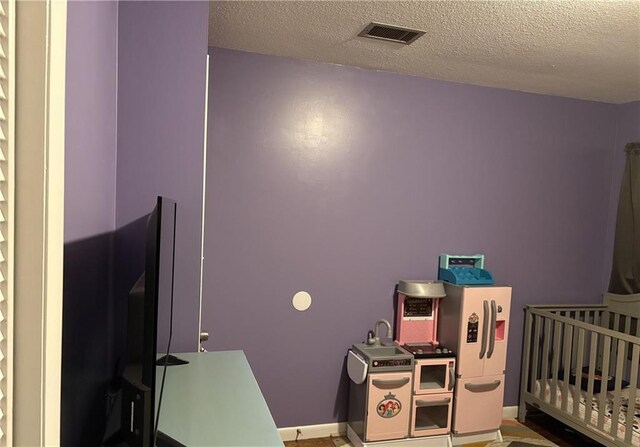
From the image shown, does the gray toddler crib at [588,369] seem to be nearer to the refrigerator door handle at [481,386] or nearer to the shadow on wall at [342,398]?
the refrigerator door handle at [481,386]

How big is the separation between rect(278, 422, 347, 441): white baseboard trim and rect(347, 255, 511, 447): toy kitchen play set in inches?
3.0

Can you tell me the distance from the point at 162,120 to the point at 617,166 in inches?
141

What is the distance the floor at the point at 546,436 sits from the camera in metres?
3.06

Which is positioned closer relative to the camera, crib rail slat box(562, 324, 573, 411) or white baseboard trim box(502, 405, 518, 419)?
crib rail slat box(562, 324, 573, 411)

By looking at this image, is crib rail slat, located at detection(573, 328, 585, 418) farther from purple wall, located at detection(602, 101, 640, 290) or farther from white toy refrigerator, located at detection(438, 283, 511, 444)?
purple wall, located at detection(602, 101, 640, 290)

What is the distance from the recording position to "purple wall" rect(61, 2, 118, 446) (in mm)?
1122

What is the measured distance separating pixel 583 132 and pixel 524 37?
5.33 ft

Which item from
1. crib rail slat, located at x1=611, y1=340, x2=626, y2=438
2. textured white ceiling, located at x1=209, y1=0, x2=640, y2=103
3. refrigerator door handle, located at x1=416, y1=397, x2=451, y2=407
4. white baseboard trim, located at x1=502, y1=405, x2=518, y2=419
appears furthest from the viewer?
white baseboard trim, located at x1=502, y1=405, x2=518, y2=419

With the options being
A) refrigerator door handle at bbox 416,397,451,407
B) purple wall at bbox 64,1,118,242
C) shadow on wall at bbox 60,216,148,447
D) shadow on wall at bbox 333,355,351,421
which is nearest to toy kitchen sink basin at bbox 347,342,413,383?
shadow on wall at bbox 333,355,351,421

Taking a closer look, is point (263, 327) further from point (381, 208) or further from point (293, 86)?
point (293, 86)

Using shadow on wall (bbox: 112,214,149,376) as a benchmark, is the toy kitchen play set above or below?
below

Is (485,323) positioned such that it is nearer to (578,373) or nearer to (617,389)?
(578,373)

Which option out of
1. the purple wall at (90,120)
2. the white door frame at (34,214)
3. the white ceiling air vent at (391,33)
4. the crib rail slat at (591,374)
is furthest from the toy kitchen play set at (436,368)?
the white door frame at (34,214)

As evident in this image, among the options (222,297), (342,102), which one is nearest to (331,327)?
(222,297)
